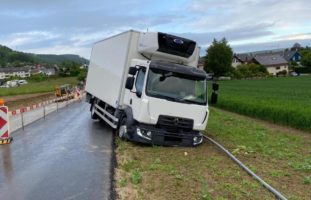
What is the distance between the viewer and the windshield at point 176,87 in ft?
42.9

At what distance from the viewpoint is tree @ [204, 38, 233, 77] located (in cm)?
10500

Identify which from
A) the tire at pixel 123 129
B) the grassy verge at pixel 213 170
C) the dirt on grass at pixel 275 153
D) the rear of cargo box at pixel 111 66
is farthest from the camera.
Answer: the rear of cargo box at pixel 111 66

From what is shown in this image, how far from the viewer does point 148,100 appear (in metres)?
12.8

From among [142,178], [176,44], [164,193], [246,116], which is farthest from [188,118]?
[246,116]

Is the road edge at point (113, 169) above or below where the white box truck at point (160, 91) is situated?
below

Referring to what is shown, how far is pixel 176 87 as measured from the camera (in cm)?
1330

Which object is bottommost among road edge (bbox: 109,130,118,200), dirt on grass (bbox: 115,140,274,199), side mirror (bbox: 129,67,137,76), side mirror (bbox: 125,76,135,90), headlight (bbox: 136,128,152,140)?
road edge (bbox: 109,130,118,200)

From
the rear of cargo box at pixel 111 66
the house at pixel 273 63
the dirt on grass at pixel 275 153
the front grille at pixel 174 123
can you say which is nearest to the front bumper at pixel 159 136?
the front grille at pixel 174 123

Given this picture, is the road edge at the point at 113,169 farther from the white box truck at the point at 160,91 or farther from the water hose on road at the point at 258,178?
the water hose on road at the point at 258,178

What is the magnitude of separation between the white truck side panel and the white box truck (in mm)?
67

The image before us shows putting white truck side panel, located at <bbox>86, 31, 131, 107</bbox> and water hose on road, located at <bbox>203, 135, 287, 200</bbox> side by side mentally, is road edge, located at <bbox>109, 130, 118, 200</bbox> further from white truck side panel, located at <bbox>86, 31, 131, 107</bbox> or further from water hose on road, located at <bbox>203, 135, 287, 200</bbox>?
water hose on road, located at <bbox>203, 135, 287, 200</bbox>

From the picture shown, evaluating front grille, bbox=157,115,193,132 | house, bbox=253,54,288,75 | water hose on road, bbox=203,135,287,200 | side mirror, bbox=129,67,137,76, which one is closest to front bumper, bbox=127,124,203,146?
front grille, bbox=157,115,193,132

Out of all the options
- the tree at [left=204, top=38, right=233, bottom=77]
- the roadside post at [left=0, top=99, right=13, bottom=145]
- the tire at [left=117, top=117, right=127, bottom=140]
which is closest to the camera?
the tire at [left=117, top=117, right=127, bottom=140]

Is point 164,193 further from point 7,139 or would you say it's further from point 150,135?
point 7,139
